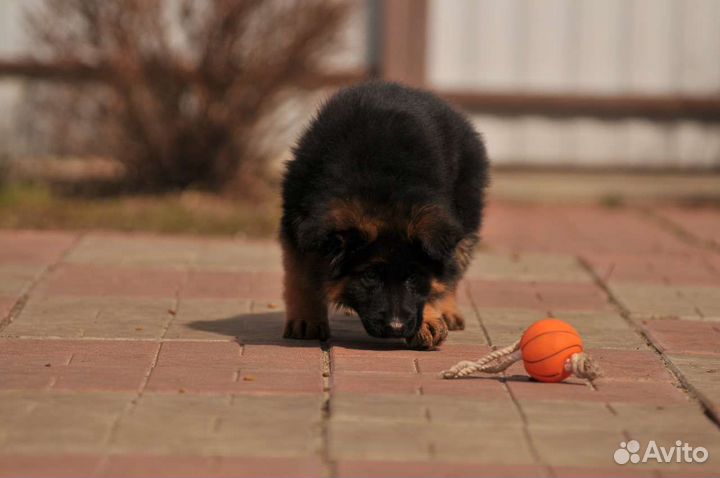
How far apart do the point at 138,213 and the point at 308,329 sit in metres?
4.19

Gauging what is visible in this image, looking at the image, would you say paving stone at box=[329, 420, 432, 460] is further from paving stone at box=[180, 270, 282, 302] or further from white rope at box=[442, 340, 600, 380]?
paving stone at box=[180, 270, 282, 302]

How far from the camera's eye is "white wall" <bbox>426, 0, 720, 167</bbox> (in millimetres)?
11844

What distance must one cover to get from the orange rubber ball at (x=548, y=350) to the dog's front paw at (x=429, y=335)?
2.02 feet

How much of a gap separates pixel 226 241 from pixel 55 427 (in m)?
4.63

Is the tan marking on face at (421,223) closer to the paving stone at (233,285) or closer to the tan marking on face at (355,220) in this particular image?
the tan marking on face at (355,220)

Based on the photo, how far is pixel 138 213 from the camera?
966 centimetres

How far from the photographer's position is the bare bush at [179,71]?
10.2 metres

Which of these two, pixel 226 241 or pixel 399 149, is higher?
pixel 399 149

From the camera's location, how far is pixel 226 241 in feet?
29.0

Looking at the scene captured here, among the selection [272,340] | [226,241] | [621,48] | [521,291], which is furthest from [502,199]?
[272,340]

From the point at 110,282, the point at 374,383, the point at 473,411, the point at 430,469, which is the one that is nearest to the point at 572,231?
the point at 110,282

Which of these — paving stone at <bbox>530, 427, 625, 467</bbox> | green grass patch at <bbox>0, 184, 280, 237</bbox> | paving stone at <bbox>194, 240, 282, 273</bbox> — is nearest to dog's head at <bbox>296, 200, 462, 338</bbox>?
paving stone at <bbox>530, 427, 625, 467</bbox>

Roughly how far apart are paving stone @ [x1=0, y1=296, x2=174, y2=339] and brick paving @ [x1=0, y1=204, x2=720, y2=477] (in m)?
0.02

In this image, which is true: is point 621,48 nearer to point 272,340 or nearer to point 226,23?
point 226,23
